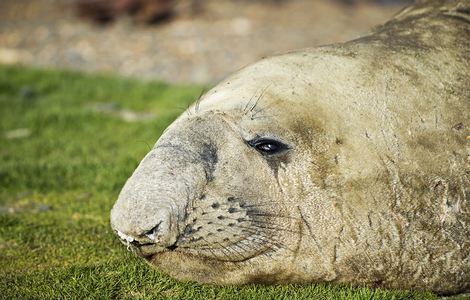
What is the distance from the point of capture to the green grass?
165 inches

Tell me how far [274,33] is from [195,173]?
1013 cm

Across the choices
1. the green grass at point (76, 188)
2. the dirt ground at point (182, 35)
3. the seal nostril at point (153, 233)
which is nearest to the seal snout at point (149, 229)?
the seal nostril at point (153, 233)

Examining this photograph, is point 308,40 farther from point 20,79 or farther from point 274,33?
point 20,79

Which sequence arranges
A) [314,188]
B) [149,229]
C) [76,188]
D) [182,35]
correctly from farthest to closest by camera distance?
[182,35]
[76,188]
[314,188]
[149,229]

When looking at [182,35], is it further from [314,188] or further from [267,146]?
[314,188]

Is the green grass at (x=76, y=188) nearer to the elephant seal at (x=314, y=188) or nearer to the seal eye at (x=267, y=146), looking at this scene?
the elephant seal at (x=314, y=188)

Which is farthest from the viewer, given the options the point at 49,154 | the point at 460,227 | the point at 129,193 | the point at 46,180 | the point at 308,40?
the point at 308,40

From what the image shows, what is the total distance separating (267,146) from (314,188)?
37 cm

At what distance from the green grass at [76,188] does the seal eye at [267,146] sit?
2.61ft

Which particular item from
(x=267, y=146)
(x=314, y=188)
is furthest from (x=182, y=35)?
(x=314, y=188)

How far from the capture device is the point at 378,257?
4168 mm

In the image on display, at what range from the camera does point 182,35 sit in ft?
45.5

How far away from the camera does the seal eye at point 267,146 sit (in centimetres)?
421

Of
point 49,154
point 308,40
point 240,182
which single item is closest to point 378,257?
point 240,182
